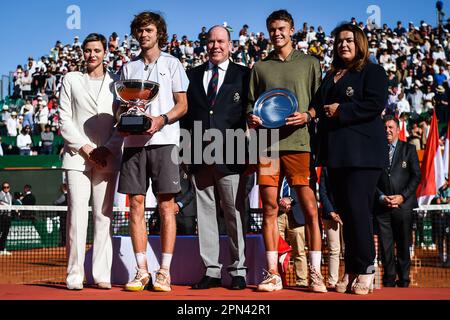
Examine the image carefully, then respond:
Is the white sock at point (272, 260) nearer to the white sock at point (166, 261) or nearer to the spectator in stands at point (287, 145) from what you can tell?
the spectator in stands at point (287, 145)

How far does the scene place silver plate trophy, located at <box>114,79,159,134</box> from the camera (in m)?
5.63

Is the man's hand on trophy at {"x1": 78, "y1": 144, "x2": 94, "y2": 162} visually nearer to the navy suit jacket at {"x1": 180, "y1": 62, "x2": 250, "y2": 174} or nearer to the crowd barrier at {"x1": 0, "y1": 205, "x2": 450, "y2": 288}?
the navy suit jacket at {"x1": 180, "y1": 62, "x2": 250, "y2": 174}

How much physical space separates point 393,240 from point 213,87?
3.57m

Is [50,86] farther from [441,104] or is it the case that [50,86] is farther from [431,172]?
[431,172]

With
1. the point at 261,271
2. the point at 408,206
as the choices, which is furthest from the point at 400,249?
the point at 261,271

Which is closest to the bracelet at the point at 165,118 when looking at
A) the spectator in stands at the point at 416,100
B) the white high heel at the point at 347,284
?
the white high heel at the point at 347,284

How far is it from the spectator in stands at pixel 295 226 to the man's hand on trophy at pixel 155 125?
9.55ft

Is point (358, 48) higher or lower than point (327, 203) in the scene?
higher

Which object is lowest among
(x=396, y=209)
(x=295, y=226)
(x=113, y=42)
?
(x=295, y=226)

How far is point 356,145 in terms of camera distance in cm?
544

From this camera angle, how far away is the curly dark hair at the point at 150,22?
612cm

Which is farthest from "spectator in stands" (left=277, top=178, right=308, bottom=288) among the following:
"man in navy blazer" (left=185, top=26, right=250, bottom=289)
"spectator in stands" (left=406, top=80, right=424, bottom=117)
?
"spectator in stands" (left=406, top=80, right=424, bottom=117)

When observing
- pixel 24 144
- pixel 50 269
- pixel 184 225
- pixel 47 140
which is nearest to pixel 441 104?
pixel 47 140

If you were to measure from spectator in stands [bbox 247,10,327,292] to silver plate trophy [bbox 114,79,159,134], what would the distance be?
2.99 feet
